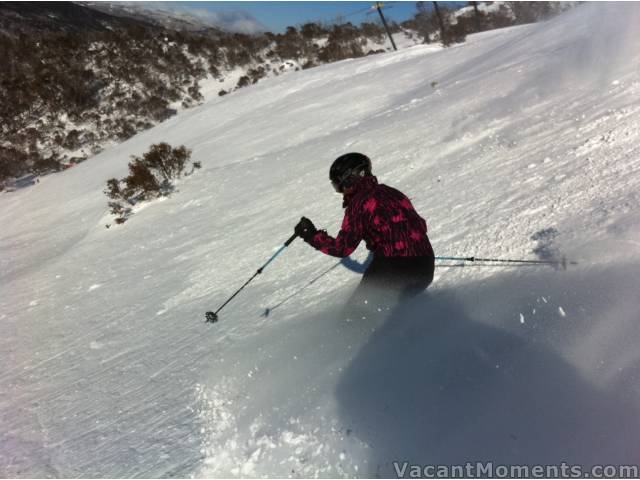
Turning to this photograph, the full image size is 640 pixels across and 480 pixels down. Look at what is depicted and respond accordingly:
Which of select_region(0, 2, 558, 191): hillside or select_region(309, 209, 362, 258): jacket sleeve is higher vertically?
select_region(0, 2, 558, 191): hillside

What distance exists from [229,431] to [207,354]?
3.45ft

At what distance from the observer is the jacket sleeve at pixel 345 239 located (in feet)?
8.81

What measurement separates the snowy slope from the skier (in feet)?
1.06

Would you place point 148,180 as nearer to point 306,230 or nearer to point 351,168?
point 306,230

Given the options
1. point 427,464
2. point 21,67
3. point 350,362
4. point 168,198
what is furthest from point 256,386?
point 21,67

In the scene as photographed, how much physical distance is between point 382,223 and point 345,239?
0.28 meters

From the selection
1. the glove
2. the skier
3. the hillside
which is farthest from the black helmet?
the hillside

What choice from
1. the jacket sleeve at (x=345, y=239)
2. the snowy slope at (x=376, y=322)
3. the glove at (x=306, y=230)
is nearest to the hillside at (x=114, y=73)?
the snowy slope at (x=376, y=322)

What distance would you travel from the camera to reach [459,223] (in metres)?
4.25

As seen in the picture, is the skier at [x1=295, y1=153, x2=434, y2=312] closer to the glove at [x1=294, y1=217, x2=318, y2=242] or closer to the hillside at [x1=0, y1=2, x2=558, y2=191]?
the glove at [x1=294, y1=217, x2=318, y2=242]

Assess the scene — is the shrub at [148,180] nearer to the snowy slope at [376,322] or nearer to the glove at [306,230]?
the snowy slope at [376,322]

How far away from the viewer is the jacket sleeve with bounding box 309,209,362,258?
2685 millimetres

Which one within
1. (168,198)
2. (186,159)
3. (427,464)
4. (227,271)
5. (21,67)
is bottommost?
(427,464)

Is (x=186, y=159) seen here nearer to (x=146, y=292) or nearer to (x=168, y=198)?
(x=168, y=198)
